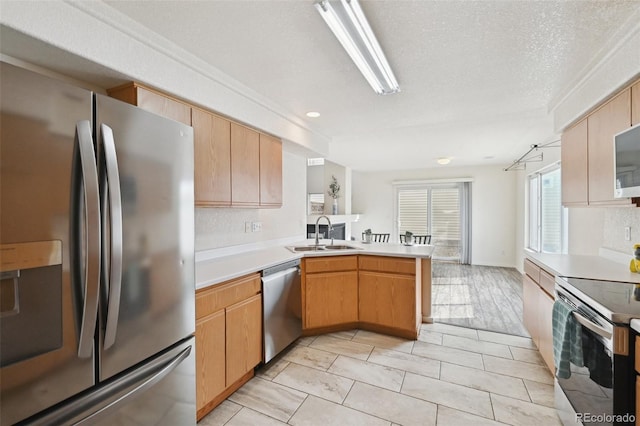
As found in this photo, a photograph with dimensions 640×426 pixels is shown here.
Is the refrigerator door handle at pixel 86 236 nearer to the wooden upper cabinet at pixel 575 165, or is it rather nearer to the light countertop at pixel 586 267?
the light countertop at pixel 586 267

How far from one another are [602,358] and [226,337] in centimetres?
207

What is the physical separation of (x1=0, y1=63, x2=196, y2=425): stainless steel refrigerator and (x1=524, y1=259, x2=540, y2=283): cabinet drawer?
274 cm

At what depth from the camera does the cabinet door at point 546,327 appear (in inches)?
84.1

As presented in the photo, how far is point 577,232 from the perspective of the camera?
3.38 m

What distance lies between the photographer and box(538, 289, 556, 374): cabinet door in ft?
7.01

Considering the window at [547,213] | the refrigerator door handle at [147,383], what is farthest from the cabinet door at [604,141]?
the refrigerator door handle at [147,383]

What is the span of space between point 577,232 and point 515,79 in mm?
2191

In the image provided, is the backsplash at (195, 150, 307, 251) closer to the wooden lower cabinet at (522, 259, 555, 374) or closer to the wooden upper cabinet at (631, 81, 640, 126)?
the wooden lower cabinet at (522, 259, 555, 374)

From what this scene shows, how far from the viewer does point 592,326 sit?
4.60ft

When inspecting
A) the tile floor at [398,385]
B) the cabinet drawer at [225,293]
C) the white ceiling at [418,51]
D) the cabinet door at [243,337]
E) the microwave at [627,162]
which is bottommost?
the tile floor at [398,385]

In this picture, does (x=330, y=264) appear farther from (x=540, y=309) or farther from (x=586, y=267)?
(x=586, y=267)

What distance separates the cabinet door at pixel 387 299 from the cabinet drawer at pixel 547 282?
1.03m

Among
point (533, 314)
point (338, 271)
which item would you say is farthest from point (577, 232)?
point (338, 271)

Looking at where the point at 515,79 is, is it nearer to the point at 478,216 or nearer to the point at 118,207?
the point at 118,207
